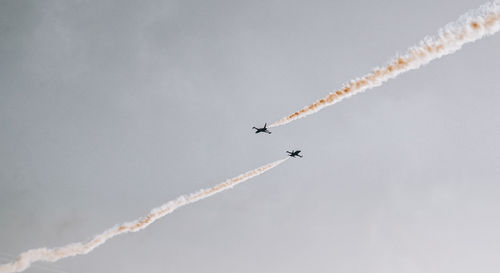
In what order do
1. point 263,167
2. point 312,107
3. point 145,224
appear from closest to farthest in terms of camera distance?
point 312,107
point 263,167
point 145,224

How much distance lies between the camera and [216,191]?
84.5 meters

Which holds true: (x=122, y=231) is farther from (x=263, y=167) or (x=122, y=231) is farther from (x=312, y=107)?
(x=312, y=107)

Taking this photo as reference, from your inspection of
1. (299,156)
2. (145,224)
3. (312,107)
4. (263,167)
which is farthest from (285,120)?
(145,224)

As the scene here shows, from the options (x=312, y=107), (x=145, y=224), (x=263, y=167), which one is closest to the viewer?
(x=312, y=107)

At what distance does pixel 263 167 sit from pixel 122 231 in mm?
35676

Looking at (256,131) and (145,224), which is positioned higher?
(256,131)

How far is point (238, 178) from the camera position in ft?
275

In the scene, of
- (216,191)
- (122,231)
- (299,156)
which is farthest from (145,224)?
(299,156)

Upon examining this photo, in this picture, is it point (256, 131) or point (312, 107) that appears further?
point (256, 131)

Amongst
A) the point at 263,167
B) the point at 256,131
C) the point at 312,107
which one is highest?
the point at 256,131

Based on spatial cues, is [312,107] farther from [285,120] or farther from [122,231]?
[122,231]

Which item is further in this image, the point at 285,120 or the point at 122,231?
the point at 122,231

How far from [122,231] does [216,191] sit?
2427 centimetres

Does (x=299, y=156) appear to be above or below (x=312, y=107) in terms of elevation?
above
